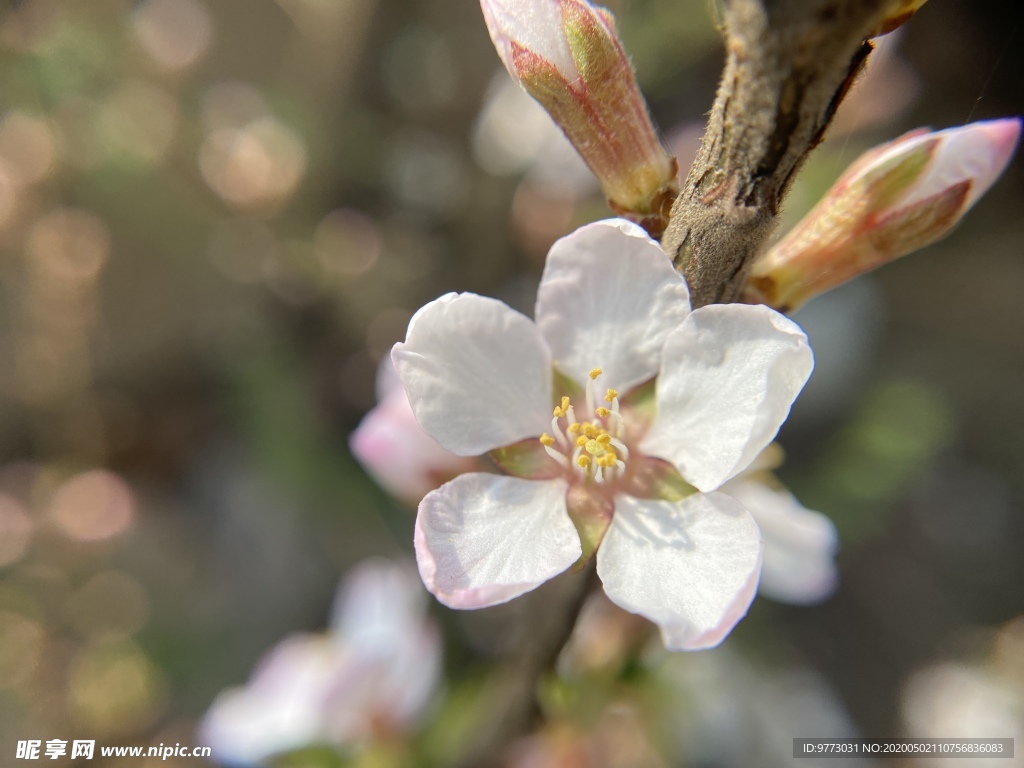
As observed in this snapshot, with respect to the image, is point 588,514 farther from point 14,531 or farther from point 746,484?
point 14,531

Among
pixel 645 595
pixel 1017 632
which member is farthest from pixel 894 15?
pixel 1017 632

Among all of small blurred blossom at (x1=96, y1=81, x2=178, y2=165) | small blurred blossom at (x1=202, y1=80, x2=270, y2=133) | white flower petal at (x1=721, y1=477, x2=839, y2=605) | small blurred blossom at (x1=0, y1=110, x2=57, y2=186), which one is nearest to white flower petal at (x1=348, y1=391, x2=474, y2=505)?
white flower petal at (x1=721, y1=477, x2=839, y2=605)

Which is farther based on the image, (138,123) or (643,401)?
(138,123)

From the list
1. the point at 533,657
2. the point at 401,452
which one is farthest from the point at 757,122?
the point at 533,657

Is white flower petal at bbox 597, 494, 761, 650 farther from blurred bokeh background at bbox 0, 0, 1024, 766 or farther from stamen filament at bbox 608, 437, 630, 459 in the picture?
blurred bokeh background at bbox 0, 0, 1024, 766

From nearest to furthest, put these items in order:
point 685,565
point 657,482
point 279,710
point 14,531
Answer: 1. point 685,565
2. point 657,482
3. point 279,710
4. point 14,531

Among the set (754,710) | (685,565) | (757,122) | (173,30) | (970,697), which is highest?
(173,30)

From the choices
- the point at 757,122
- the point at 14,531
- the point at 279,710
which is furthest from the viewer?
the point at 14,531
